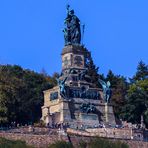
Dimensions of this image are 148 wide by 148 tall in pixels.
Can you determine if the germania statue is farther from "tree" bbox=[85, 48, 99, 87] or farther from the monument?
"tree" bbox=[85, 48, 99, 87]

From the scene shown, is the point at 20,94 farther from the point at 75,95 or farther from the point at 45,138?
the point at 45,138

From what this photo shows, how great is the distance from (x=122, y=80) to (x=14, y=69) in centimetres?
1186

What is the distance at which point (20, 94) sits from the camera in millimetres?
79562

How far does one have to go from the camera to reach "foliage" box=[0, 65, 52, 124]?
74500 mm

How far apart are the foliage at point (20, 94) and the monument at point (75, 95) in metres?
2.74

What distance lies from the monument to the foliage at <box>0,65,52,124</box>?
274 centimetres

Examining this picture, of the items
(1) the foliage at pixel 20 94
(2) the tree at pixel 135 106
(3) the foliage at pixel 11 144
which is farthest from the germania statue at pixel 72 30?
(3) the foliage at pixel 11 144

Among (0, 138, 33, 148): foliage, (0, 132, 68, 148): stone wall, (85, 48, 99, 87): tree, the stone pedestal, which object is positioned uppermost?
(85, 48, 99, 87): tree

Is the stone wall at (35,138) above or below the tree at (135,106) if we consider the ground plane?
below

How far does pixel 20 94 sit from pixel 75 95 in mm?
8719

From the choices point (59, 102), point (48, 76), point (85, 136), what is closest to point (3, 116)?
point (59, 102)

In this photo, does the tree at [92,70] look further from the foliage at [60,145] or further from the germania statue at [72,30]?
the foliage at [60,145]

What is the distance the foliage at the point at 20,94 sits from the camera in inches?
2933

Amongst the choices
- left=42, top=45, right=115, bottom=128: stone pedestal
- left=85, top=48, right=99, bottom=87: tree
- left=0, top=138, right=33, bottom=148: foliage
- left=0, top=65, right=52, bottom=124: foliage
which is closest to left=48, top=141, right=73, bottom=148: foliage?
left=0, top=138, right=33, bottom=148: foliage
